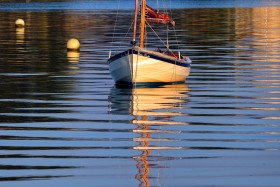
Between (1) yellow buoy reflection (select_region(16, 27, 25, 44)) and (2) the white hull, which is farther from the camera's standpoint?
(1) yellow buoy reflection (select_region(16, 27, 25, 44))

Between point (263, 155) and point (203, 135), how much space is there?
4.20 m

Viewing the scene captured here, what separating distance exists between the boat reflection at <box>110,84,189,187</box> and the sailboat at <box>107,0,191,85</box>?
0.47 m

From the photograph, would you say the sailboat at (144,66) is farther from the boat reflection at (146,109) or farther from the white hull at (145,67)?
the boat reflection at (146,109)

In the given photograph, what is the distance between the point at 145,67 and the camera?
1815 inches

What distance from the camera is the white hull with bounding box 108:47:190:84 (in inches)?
1786

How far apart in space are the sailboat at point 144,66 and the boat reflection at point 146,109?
47cm

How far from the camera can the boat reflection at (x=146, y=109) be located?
26359 mm

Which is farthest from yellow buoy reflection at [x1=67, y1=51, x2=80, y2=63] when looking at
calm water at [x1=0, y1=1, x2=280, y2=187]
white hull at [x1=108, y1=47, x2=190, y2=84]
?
white hull at [x1=108, y1=47, x2=190, y2=84]

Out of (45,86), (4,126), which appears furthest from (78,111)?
(45,86)

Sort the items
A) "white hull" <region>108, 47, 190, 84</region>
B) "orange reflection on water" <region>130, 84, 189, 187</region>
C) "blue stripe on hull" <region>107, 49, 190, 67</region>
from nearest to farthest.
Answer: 1. "orange reflection on water" <region>130, 84, 189, 187</region>
2. "blue stripe on hull" <region>107, 49, 190, 67</region>
3. "white hull" <region>108, 47, 190, 84</region>

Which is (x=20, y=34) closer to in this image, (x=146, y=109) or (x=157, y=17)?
(x=157, y=17)

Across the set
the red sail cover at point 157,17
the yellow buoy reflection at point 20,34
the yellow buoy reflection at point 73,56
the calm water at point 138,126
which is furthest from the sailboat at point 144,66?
the yellow buoy reflection at point 20,34

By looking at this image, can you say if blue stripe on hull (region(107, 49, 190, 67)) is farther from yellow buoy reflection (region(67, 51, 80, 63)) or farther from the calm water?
yellow buoy reflection (region(67, 51, 80, 63))

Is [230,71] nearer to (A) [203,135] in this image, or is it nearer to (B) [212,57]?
(B) [212,57]
